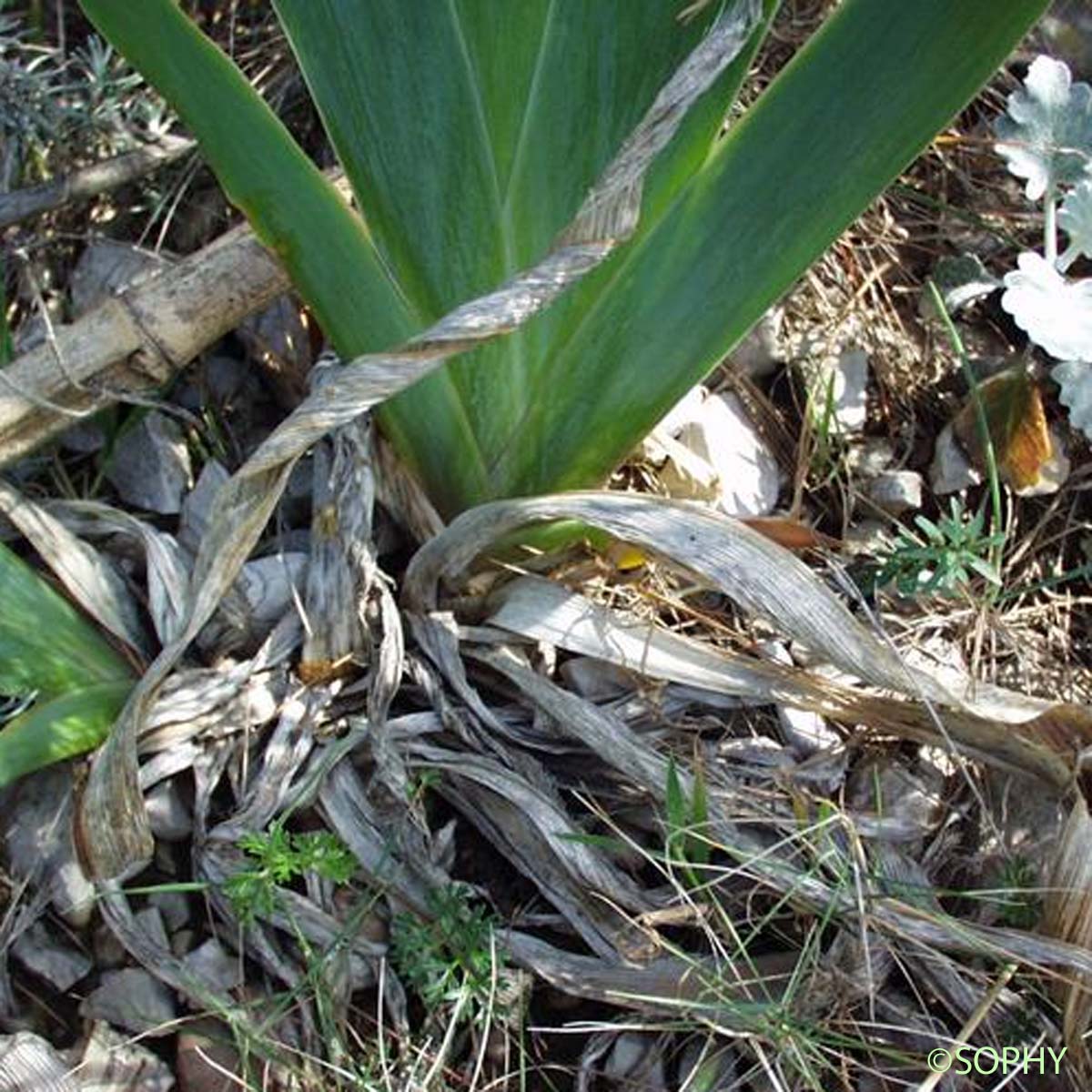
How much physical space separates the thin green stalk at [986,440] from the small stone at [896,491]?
6 centimetres

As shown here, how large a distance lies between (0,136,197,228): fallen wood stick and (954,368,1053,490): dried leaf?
0.72 m

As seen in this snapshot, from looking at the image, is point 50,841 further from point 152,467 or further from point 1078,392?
point 1078,392

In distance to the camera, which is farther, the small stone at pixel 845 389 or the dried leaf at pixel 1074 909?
the small stone at pixel 845 389

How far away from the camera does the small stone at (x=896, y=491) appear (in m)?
1.26

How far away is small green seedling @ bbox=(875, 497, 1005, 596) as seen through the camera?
1.12 metres

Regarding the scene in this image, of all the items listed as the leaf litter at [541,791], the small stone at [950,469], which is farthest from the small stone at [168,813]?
the small stone at [950,469]

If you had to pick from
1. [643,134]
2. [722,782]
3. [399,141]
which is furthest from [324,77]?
[722,782]

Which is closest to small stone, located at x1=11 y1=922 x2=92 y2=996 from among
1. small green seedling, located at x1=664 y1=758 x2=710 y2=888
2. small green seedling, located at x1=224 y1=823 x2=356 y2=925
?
small green seedling, located at x1=224 y1=823 x2=356 y2=925

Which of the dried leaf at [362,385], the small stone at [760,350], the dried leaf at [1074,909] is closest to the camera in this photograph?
the dried leaf at [362,385]

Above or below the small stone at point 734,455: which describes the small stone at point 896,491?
below

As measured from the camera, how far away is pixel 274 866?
1.00 m

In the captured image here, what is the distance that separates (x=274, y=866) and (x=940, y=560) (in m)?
0.54

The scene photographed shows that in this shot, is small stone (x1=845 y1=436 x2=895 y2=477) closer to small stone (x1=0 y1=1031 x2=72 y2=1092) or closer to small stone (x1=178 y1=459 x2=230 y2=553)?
small stone (x1=178 y1=459 x2=230 y2=553)

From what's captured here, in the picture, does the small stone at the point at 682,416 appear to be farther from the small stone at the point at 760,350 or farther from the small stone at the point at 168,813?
the small stone at the point at 168,813
